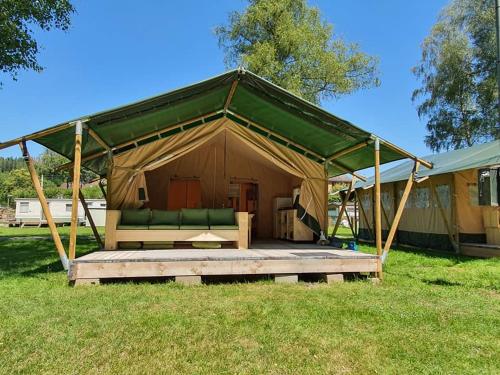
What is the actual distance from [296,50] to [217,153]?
8496mm

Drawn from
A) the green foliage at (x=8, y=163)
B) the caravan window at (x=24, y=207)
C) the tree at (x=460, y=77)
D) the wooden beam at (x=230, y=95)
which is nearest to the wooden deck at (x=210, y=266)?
the wooden beam at (x=230, y=95)

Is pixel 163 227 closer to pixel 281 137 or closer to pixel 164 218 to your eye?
pixel 164 218

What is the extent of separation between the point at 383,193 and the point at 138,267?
9896 millimetres

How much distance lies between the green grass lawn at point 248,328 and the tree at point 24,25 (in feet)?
22.7

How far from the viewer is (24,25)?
32.3 ft

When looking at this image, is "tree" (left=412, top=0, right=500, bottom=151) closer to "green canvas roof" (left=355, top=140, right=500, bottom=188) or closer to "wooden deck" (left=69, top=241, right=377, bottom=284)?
"green canvas roof" (left=355, top=140, right=500, bottom=188)

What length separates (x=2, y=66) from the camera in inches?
386

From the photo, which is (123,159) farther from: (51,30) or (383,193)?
(383,193)

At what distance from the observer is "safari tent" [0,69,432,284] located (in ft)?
18.5

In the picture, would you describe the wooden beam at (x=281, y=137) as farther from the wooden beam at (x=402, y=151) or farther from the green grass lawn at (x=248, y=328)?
the green grass lawn at (x=248, y=328)

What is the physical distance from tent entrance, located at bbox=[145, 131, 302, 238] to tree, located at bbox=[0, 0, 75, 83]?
4592mm

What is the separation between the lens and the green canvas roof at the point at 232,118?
545 centimetres

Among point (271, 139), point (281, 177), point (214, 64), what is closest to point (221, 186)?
point (281, 177)

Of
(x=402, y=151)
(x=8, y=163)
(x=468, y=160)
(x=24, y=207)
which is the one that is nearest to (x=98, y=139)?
(x=402, y=151)
